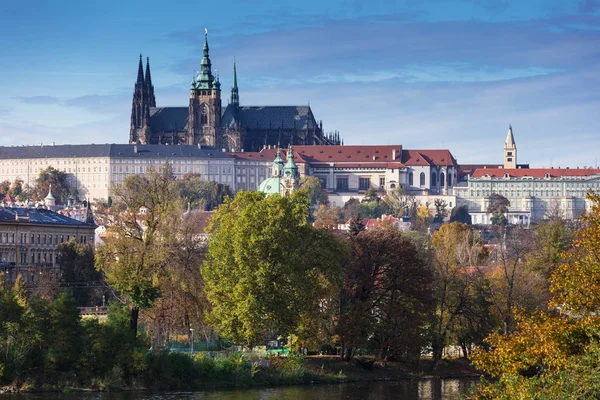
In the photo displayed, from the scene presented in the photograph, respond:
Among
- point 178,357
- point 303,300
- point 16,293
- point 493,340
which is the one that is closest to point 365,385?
point 303,300

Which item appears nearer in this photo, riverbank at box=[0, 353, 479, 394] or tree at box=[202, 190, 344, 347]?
riverbank at box=[0, 353, 479, 394]

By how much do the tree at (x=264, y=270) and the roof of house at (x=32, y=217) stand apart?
1376 inches

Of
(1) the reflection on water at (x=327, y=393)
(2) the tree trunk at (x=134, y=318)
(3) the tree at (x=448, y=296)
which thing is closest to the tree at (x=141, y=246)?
(2) the tree trunk at (x=134, y=318)

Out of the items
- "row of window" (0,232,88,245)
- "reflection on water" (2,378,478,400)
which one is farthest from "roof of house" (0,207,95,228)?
"reflection on water" (2,378,478,400)

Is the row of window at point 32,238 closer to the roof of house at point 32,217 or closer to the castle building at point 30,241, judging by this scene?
the castle building at point 30,241

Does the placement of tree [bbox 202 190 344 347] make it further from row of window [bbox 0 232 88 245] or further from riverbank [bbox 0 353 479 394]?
row of window [bbox 0 232 88 245]

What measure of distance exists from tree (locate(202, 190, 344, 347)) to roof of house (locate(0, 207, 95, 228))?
34.9 metres

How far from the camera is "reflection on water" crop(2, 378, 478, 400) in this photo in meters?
47.8

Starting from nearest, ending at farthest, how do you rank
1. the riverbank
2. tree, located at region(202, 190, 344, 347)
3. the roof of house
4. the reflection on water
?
the reflection on water < the riverbank < tree, located at region(202, 190, 344, 347) < the roof of house

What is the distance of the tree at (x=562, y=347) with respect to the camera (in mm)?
27406

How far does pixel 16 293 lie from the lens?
51.2 m

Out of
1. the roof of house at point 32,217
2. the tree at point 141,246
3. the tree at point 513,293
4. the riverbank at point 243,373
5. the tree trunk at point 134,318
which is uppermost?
the roof of house at point 32,217

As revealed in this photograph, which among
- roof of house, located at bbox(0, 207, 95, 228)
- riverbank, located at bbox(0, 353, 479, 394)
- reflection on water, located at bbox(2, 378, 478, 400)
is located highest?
roof of house, located at bbox(0, 207, 95, 228)

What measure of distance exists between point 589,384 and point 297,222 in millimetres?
31250
